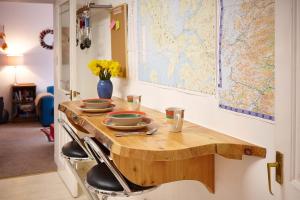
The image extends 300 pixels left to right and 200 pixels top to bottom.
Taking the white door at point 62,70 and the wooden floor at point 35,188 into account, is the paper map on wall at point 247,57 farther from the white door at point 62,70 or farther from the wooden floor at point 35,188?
the wooden floor at point 35,188

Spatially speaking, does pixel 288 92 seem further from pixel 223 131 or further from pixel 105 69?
pixel 105 69

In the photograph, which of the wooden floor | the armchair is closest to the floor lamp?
the armchair

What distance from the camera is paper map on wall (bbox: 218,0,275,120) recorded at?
1.34 m

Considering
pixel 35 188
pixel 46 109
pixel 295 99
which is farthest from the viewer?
pixel 46 109

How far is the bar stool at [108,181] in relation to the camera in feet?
5.12

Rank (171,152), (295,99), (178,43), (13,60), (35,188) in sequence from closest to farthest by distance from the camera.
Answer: (295,99) → (171,152) → (178,43) → (35,188) → (13,60)

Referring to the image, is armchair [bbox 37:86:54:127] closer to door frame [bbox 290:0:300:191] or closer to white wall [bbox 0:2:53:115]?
white wall [bbox 0:2:53:115]

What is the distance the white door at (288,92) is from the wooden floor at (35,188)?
264 cm

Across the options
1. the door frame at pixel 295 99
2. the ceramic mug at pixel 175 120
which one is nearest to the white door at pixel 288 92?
the door frame at pixel 295 99

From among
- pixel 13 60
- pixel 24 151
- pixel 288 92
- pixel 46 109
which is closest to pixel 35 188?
pixel 24 151

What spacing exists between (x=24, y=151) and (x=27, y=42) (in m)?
3.24

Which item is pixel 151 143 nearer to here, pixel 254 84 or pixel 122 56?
pixel 254 84

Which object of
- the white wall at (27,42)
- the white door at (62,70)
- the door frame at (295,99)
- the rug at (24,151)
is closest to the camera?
the door frame at (295,99)

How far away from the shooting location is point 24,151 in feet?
16.9
